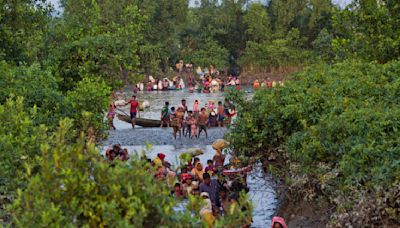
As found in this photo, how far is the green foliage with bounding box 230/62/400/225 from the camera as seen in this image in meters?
9.88

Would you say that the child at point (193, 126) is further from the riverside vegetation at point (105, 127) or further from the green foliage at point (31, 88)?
the green foliage at point (31, 88)

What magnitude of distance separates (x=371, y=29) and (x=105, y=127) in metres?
7.47

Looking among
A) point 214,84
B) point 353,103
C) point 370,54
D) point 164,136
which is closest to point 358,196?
point 353,103

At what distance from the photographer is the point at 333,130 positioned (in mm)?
11344

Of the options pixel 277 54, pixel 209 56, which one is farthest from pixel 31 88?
pixel 209 56

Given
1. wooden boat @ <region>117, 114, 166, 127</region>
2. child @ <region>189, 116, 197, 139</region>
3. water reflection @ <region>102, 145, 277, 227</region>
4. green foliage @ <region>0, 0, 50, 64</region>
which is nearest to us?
water reflection @ <region>102, 145, 277, 227</region>

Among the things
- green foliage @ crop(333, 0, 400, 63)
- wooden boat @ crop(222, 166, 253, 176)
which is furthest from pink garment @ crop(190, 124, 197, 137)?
wooden boat @ crop(222, 166, 253, 176)

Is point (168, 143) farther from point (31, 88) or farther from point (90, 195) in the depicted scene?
point (90, 195)

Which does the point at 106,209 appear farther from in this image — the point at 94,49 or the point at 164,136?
the point at 164,136

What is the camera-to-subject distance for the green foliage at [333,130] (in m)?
9.88

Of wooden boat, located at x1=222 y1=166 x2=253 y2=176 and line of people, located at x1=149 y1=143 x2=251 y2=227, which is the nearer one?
line of people, located at x1=149 y1=143 x2=251 y2=227

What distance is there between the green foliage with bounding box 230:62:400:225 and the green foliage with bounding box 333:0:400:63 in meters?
2.35

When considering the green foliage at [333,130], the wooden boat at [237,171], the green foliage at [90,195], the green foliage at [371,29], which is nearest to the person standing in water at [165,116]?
the green foliage at [371,29]

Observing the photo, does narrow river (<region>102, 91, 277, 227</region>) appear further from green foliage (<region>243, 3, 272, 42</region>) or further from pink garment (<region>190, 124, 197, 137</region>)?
green foliage (<region>243, 3, 272, 42</region>)
